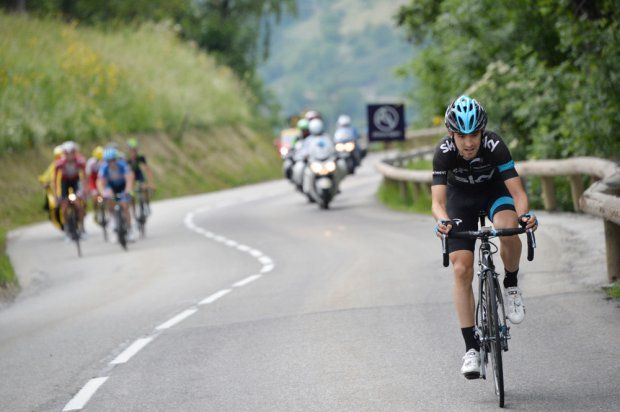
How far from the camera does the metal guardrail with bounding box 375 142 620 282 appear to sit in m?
11.8

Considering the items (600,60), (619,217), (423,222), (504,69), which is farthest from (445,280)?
(504,69)

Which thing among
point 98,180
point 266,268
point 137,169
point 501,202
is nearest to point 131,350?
point 501,202

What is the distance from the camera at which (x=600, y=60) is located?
18938 mm

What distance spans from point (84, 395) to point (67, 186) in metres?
15.8

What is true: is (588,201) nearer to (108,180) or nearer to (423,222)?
(423,222)

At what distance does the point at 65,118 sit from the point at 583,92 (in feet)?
79.5

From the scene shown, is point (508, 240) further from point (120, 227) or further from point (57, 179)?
point (57, 179)

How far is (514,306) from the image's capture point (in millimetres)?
8062

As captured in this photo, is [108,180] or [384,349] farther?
[108,180]

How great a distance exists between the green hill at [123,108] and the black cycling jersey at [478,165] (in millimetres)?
25429

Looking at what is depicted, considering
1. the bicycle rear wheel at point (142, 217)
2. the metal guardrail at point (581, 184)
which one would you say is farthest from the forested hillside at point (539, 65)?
the bicycle rear wheel at point (142, 217)

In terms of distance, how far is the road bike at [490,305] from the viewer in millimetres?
7512

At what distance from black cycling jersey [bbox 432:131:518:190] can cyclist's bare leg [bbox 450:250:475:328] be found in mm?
474

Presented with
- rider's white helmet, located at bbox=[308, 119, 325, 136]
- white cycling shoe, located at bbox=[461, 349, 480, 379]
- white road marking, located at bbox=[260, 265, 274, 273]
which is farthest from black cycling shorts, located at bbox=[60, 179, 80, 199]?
white cycling shoe, located at bbox=[461, 349, 480, 379]
